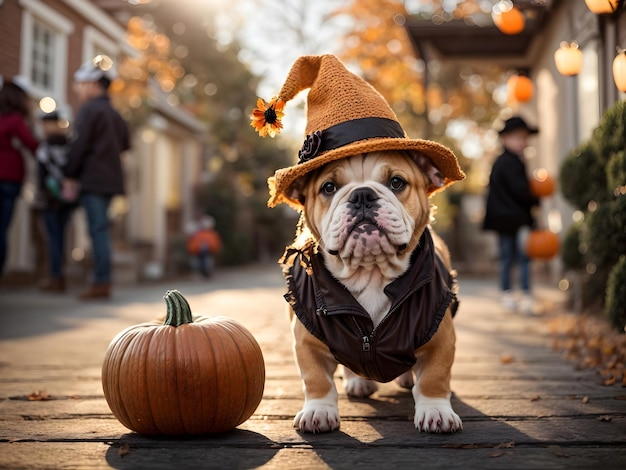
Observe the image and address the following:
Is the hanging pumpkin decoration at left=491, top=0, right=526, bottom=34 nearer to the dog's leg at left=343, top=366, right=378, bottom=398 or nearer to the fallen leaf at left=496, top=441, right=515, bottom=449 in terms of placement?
the dog's leg at left=343, top=366, right=378, bottom=398

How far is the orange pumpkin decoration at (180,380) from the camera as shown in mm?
2139

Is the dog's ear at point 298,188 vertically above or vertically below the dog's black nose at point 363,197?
above

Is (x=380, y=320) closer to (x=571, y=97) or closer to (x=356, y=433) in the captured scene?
(x=356, y=433)

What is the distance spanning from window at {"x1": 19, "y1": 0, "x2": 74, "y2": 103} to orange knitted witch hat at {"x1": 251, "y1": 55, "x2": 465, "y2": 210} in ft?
25.6

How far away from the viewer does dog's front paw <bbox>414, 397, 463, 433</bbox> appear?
7.11ft

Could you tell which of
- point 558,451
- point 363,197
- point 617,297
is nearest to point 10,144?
point 363,197

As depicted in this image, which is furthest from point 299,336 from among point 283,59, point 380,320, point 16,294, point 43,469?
point 283,59

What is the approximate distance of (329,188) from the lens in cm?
241

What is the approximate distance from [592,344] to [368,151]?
254 centimetres

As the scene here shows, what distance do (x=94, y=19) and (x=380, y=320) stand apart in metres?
10.7

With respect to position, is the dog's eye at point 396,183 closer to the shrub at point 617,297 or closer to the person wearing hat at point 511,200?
the shrub at point 617,297

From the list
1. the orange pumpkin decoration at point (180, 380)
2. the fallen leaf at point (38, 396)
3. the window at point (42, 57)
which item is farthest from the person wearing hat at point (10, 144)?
the orange pumpkin decoration at point (180, 380)

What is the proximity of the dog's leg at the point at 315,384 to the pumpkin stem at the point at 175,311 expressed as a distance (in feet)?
1.33

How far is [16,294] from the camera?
7.41 m
